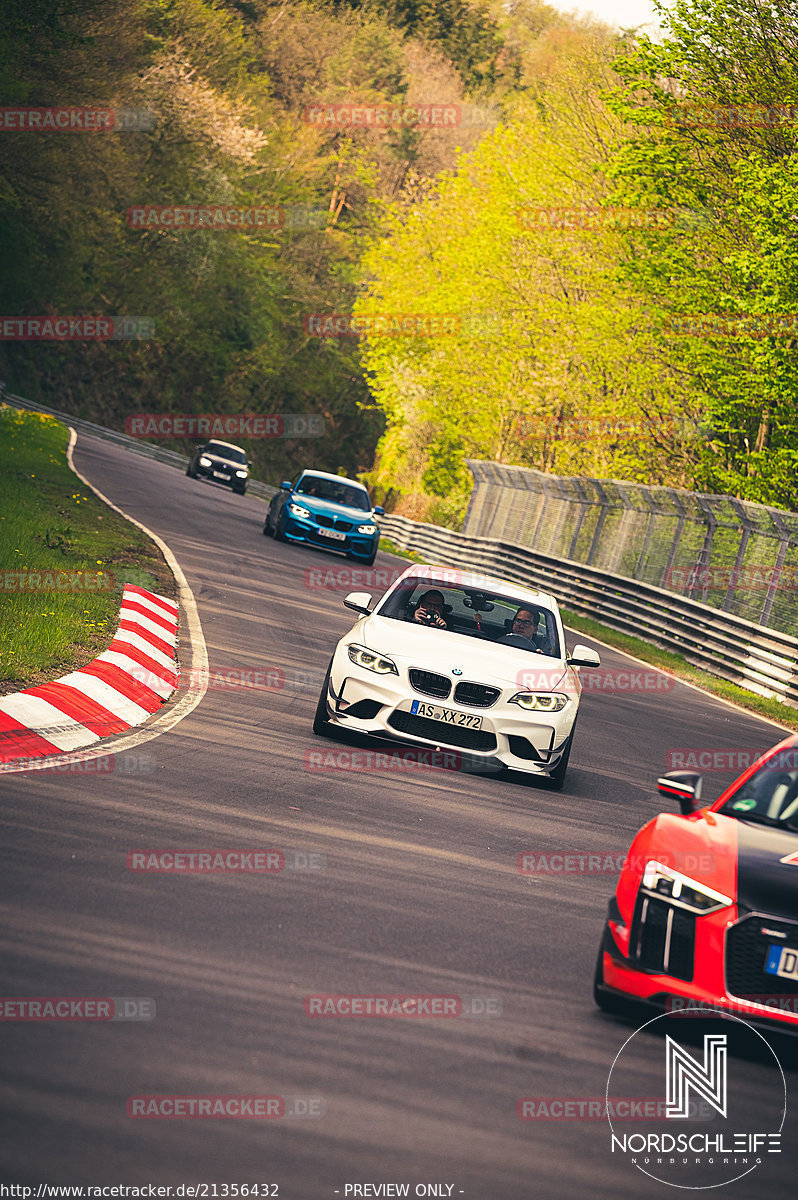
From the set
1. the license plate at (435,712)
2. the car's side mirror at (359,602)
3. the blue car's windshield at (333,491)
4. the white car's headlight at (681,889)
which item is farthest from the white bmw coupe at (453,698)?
the blue car's windshield at (333,491)

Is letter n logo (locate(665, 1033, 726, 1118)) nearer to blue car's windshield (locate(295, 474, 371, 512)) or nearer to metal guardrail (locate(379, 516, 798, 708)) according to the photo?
metal guardrail (locate(379, 516, 798, 708))

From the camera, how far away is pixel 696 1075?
16.2 ft

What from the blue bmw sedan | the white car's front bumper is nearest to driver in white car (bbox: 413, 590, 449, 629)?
the white car's front bumper

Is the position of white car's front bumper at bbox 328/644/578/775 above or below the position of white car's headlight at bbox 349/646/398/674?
below

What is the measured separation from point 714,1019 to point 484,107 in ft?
309

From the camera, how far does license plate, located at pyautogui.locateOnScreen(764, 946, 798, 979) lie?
5031mm

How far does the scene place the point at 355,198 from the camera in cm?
8794

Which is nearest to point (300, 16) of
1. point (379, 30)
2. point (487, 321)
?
point (379, 30)

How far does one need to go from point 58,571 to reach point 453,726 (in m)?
6.02

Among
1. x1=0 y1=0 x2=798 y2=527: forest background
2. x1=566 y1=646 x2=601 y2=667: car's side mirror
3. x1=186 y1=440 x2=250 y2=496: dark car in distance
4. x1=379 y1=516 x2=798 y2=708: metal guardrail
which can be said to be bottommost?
x1=186 y1=440 x2=250 y2=496: dark car in distance

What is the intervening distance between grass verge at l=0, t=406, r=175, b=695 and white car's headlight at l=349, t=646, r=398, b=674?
212 cm

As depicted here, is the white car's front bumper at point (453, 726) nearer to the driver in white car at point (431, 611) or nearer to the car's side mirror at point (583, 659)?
the car's side mirror at point (583, 659)

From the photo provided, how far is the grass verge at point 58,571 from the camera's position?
1076 centimetres

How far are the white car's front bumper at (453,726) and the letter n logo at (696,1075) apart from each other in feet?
16.2
